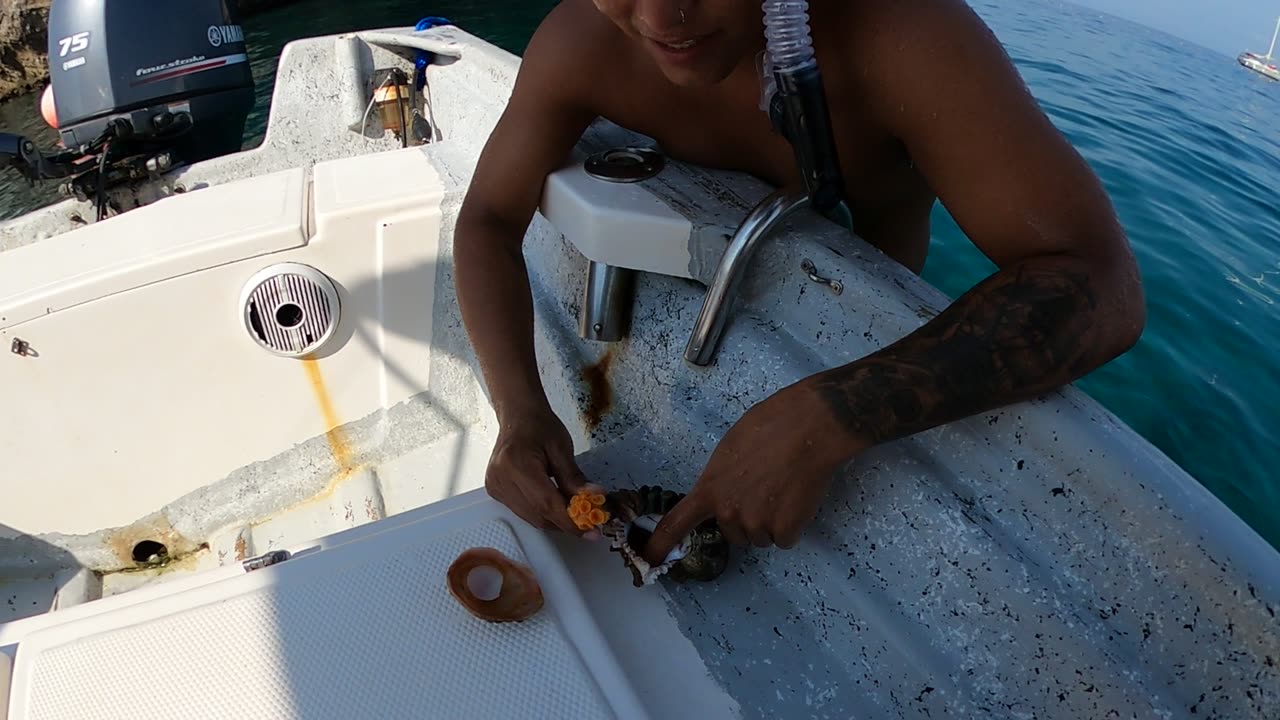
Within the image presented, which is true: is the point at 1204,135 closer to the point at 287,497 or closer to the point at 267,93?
the point at 287,497

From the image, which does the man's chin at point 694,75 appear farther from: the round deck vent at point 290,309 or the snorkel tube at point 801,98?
the round deck vent at point 290,309

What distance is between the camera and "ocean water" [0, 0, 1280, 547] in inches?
92.4

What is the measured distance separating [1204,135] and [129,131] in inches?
223

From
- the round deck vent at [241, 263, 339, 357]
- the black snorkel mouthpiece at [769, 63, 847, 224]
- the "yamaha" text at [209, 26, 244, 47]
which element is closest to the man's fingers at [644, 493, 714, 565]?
the black snorkel mouthpiece at [769, 63, 847, 224]

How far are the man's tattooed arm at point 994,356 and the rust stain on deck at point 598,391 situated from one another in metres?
0.60

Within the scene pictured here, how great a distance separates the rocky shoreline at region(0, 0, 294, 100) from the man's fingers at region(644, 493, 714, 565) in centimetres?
961

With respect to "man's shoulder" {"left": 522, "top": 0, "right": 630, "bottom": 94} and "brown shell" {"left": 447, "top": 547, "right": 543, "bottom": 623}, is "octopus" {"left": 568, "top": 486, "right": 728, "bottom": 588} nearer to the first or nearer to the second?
"brown shell" {"left": 447, "top": 547, "right": 543, "bottom": 623}

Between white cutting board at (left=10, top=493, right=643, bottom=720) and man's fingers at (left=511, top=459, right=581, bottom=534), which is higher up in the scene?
man's fingers at (left=511, top=459, right=581, bottom=534)

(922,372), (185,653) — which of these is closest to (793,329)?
(922,372)

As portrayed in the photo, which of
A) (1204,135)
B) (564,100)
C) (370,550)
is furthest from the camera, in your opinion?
(1204,135)

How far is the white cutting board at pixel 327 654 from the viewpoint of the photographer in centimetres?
70

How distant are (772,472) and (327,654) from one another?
1.51ft

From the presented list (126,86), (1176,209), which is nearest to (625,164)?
(126,86)

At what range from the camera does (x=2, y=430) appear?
1.40 m
